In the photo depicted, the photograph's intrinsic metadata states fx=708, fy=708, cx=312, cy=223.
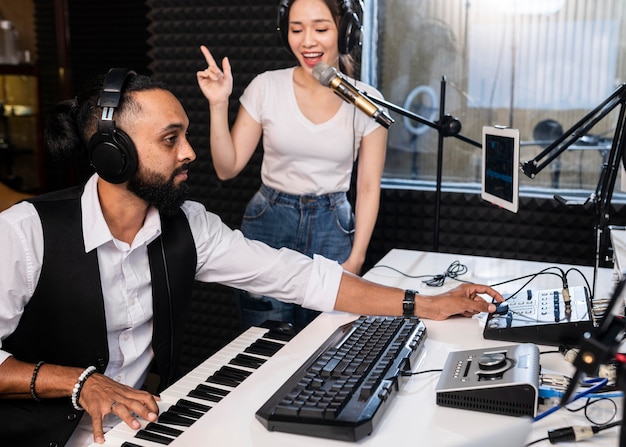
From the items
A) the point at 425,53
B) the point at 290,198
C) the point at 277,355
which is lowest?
the point at 277,355

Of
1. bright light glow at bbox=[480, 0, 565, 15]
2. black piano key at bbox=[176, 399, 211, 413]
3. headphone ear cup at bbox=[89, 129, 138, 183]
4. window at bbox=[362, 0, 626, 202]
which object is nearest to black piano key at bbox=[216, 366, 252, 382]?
black piano key at bbox=[176, 399, 211, 413]

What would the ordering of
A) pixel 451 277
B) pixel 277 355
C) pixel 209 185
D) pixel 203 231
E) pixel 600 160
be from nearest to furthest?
pixel 277 355, pixel 203 231, pixel 451 277, pixel 600 160, pixel 209 185

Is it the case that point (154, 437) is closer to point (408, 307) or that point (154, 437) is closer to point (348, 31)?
point (408, 307)

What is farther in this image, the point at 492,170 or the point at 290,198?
the point at 290,198

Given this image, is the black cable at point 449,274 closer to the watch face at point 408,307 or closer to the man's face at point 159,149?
the watch face at point 408,307

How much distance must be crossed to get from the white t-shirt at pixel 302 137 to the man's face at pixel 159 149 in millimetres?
658

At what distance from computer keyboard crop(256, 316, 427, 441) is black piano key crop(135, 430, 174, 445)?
6.2 inches

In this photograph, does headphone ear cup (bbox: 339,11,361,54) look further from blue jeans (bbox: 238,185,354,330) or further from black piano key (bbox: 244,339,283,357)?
black piano key (bbox: 244,339,283,357)

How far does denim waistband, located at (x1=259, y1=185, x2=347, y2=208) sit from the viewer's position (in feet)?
7.23

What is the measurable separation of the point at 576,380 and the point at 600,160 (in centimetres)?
266

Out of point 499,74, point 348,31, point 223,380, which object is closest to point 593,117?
point 348,31

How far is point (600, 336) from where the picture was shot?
69 centimetres

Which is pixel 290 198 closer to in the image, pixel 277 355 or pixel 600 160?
pixel 277 355

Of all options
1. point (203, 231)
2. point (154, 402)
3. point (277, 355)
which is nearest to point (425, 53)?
point (203, 231)
